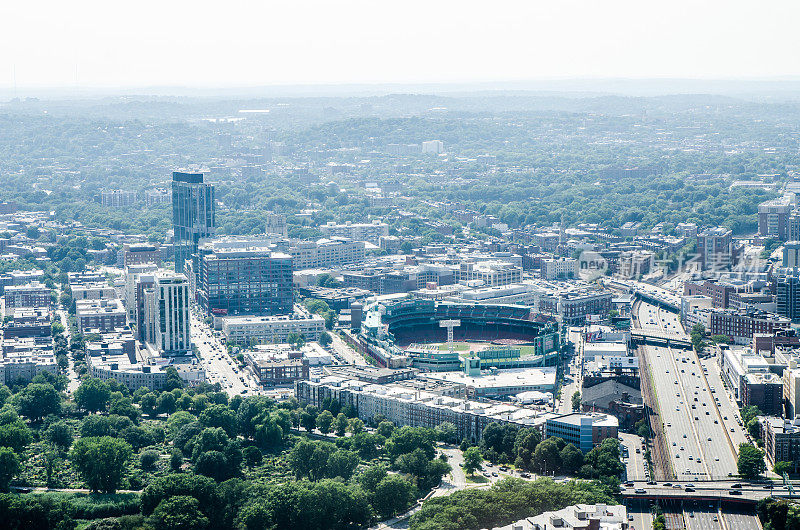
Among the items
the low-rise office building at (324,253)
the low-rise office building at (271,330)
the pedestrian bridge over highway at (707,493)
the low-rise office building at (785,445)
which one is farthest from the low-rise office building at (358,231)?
the pedestrian bridge over highway at (707,493)

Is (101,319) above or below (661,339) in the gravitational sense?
above

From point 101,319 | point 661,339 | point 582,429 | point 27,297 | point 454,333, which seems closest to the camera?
point 582,429

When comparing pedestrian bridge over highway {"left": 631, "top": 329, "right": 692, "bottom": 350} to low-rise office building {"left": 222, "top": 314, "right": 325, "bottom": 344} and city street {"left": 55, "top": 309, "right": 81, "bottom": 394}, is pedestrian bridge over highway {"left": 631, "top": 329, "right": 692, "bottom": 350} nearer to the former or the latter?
low-rise office building {"left": 222, "top": 314, "right": 325, "bottom": 344}

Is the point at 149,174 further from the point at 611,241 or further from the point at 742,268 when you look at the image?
the point at 742,268

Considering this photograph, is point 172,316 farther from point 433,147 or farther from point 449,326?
point 433,147

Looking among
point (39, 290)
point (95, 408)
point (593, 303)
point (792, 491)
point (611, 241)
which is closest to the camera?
point (792, 491)

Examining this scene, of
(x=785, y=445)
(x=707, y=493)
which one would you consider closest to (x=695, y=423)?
(x=785, y=445)

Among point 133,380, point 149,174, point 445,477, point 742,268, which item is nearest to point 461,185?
point 149,174
